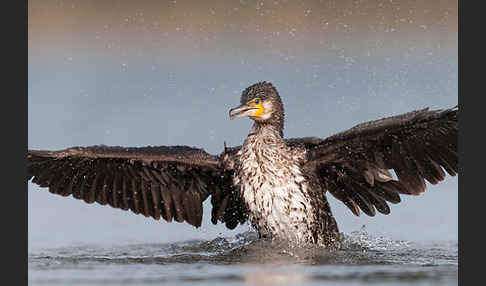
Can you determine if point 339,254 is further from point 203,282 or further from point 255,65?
point 255,65

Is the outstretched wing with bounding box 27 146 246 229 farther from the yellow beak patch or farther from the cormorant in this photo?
the yellow beak patch

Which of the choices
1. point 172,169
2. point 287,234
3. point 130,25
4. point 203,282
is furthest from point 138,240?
point 130,25

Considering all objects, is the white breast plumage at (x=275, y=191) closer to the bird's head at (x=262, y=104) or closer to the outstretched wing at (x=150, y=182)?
Answer: the bird's head at (x=262, y=104)

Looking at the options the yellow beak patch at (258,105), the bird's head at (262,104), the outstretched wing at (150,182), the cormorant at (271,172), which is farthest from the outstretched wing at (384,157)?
the outstretched wing at (150,182)

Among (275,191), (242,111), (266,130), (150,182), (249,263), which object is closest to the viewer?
(249,263)

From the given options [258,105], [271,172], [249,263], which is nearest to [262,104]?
[258,105]

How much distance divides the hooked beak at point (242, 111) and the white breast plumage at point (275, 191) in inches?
12.3

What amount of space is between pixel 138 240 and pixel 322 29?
17.6 ft

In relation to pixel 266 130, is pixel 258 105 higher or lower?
higher

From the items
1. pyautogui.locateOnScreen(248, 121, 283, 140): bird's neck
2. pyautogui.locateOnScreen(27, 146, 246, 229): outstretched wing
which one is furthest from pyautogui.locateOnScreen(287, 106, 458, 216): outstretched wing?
pyautogui.locateOnScreen(27, 146, 246, 229): outstretched wing

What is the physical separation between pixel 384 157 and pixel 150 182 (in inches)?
102

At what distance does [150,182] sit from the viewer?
12.4 meters

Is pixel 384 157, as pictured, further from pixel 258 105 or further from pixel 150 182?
pixel 150 182

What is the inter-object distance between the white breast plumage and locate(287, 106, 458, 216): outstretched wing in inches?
11.1
